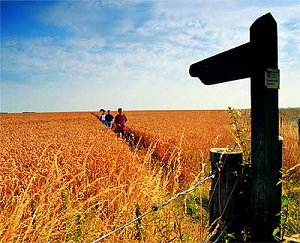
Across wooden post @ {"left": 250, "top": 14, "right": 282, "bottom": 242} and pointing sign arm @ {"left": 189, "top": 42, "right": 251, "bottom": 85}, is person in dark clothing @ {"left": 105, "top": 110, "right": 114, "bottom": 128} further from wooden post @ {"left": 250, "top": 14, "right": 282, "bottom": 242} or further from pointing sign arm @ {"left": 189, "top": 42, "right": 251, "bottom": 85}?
wooden post @ {"left": 250, "top": 14, "right": 282, "bottom": 242}

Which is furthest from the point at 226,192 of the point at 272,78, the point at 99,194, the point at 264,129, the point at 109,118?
the point at 109,118

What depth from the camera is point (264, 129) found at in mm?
2107

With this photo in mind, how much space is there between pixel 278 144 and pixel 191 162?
6856 mm

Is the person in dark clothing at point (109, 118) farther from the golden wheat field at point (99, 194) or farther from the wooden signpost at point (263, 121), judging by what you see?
the wooden signpost at point (263, 121)

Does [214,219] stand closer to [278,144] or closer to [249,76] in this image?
[278,144]

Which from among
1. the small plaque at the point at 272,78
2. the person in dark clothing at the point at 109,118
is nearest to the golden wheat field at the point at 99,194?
the small plaque at the point at 272,78

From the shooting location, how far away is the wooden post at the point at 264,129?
2.12m

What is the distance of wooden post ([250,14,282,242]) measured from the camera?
2.12 metres

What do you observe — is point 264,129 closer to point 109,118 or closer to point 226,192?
point 226,192

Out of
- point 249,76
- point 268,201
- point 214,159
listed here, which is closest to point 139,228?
point 214,159

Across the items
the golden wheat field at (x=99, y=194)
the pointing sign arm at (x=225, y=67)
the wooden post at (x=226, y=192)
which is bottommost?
the golden wheat field at (x=99, y=194)

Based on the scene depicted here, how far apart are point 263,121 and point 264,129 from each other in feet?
0.16

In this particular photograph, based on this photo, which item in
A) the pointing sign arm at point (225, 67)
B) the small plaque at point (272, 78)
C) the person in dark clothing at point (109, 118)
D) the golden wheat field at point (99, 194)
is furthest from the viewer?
the person in dark clothing at point (109, 118)

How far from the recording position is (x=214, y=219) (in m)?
2.42
